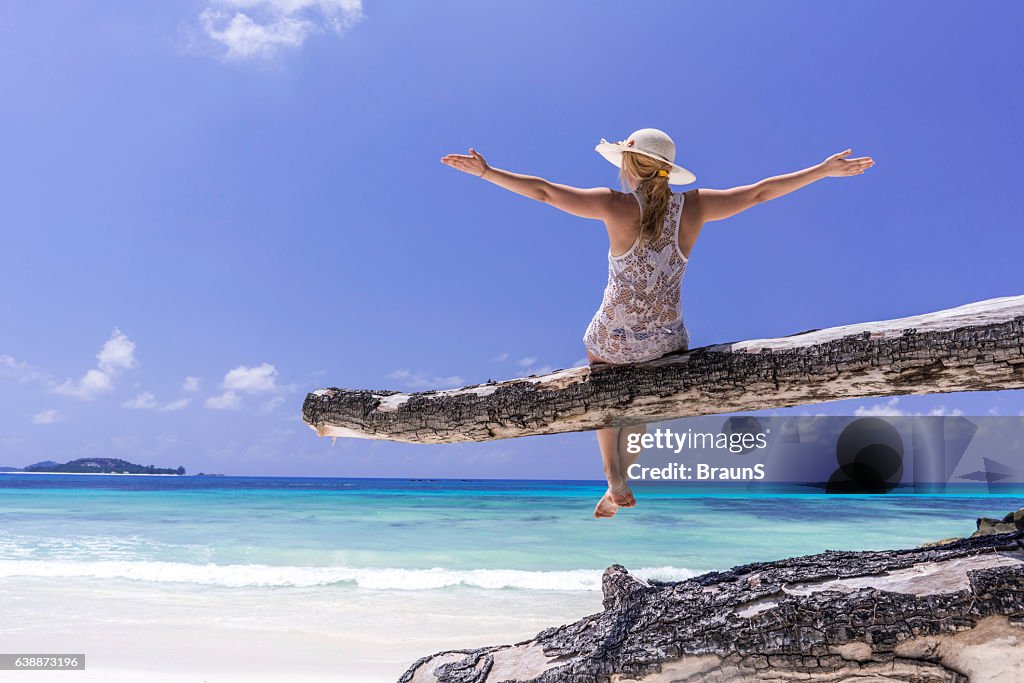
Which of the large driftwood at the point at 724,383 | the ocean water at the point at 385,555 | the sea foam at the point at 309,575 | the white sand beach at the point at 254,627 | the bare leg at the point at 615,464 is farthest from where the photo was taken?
the sea foam at the point at 309,575

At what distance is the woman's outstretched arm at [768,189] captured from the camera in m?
2.42

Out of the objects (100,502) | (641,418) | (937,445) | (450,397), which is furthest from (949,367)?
(100,502)

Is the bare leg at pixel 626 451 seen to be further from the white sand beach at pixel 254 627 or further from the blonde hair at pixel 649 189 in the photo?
the white sand beach at pixel 254 627

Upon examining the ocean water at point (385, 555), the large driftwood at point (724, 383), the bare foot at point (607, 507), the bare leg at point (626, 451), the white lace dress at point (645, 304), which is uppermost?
the white lace dress at point (645, 304)

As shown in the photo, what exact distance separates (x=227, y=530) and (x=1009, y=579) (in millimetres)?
14519

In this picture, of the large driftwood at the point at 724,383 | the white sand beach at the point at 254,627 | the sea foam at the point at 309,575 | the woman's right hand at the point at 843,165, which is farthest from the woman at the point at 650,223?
the sea foam at the point at 309,575

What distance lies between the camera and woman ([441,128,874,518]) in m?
2.40

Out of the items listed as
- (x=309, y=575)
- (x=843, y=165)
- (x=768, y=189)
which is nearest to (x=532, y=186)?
(x=768, y=189)

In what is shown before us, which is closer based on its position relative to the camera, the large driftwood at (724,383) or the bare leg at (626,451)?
the large driftwood at (724,383)

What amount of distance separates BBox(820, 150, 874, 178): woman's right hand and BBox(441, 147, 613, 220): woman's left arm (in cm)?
91

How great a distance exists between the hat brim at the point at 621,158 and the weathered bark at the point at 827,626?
1461 mm

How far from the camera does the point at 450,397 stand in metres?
2.50

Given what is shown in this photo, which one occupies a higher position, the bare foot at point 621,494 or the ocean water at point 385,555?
the bare foot at point 621,494

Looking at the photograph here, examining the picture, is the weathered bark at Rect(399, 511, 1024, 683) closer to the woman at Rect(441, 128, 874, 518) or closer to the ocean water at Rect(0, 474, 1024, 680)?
the woman at Rect(441, 128, 874, 518)
